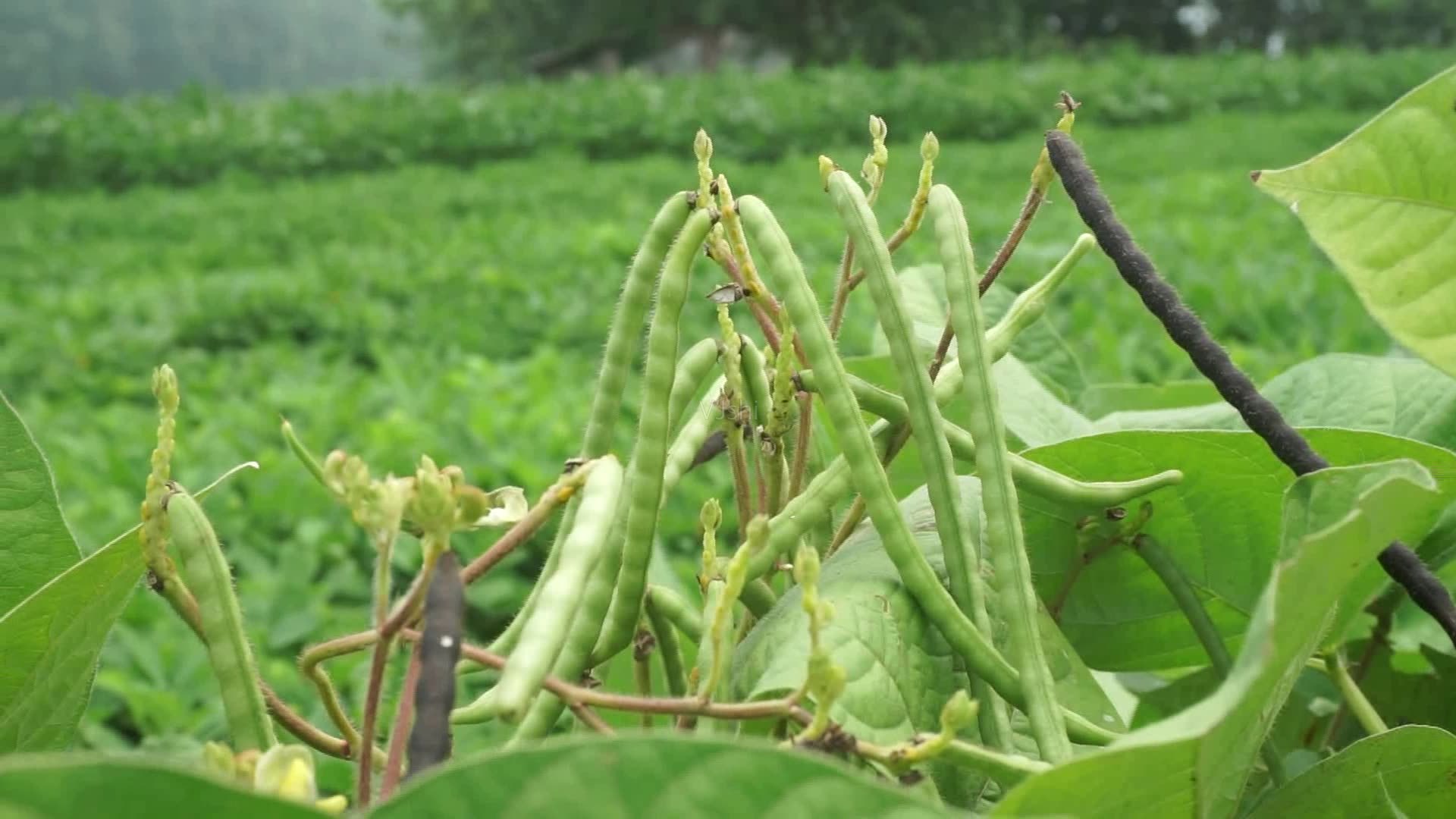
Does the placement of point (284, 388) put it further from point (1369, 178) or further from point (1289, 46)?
point (1289, 46)

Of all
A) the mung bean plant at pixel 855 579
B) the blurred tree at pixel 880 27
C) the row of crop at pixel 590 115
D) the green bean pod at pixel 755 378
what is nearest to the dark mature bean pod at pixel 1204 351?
the mung bean plant at pixel 855 579

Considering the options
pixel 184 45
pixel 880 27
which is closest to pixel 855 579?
pixel 880 27

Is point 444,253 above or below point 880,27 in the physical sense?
below

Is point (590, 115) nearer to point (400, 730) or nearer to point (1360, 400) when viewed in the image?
point (1360, 400)

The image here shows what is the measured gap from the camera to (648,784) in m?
0.22

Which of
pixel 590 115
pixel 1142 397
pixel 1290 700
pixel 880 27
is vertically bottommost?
pixel 1290 700

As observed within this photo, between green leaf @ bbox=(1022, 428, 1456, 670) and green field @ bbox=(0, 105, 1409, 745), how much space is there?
1248mm

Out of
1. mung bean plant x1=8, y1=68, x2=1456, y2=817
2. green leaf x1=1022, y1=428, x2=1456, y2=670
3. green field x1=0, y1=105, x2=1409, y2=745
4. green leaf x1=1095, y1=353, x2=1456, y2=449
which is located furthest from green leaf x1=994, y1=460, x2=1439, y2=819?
green field x1=0, y1=105, x2=1409, y2=745

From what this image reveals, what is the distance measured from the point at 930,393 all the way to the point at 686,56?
66.3 ft

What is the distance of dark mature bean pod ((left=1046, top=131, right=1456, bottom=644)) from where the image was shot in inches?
14.7

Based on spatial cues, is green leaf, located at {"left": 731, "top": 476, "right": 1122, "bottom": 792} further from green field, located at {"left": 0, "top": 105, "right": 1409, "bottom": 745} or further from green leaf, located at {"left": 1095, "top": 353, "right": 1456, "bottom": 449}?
green field, located at {"left": 0, "top": 105, "right": 1409, "bottom": 745}

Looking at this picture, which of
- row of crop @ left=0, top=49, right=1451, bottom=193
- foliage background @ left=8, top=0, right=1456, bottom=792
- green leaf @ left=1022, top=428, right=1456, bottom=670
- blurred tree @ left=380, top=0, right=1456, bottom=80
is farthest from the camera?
blurred tree @ left=380, top=0, right=1456, bottom=80

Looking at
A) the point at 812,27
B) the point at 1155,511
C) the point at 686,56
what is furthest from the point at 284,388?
the point at 686,56

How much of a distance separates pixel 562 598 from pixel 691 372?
0.14 meters
